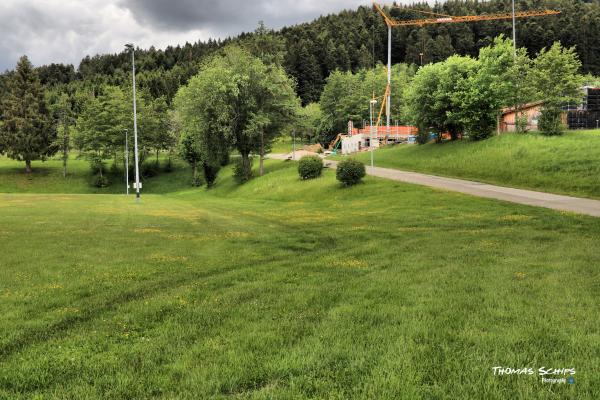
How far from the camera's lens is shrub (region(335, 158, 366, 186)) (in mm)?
37881

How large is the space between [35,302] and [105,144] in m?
73.9

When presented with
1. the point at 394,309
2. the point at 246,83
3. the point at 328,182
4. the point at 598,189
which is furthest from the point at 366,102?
the point at 394,309

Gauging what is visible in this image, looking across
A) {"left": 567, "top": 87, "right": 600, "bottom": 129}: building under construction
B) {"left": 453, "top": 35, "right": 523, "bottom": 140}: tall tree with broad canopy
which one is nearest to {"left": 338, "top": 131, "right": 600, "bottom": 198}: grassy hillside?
{"left": 453, "top": 35, "right": 523, "bottom": 140}: tall tree with broad canopy

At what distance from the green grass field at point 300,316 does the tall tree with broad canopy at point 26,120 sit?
73810 millimetres

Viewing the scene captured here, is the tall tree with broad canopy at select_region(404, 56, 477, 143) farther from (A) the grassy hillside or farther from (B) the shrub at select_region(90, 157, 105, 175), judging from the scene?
(B) the shrub at select_region(90, 157, 105, 175)

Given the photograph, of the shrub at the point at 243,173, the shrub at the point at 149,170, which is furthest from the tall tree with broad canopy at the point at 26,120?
the shrub at the point at 243,173

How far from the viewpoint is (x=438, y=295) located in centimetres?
812

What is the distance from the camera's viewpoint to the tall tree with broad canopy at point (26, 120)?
78.2 metres

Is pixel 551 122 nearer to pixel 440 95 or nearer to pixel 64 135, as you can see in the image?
pixel 440 95

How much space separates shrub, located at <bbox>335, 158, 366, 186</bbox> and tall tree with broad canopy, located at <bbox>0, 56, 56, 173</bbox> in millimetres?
63840

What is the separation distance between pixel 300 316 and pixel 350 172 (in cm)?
3129

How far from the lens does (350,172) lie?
37.9m

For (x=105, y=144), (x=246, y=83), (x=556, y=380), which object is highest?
(x=246, y=83)

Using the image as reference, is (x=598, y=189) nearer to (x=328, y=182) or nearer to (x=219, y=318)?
(x=328, y=182)
